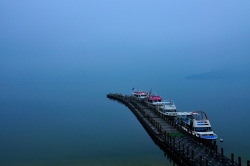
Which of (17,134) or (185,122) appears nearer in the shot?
(185,122)

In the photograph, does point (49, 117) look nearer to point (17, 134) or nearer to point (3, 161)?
point (17, 134)

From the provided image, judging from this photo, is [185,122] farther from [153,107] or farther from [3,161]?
[3,161]

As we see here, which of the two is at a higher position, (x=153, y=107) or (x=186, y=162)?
(x=153, y=107)

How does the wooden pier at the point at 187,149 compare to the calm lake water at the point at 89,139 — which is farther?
the calm lake water at the point at 89,139

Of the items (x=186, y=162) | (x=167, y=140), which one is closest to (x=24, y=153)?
(x=167, y=140)

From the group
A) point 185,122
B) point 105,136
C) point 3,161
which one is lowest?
point 3,161

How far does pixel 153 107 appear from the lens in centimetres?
5562

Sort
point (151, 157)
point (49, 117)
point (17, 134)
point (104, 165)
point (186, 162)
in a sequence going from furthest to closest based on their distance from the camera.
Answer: point (49, 117) < point (17, 134) < point (151, 157) < point (104, 165) < point (186, 162)

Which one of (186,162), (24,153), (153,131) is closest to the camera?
(186,162)

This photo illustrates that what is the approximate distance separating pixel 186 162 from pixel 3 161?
68.6 ft

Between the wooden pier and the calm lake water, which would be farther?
the calm lake water

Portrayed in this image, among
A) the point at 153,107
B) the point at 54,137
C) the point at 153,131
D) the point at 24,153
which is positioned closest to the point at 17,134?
the point at 54,137

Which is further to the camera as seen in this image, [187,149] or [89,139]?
[89,139]

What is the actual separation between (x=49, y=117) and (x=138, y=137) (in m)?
26.9
